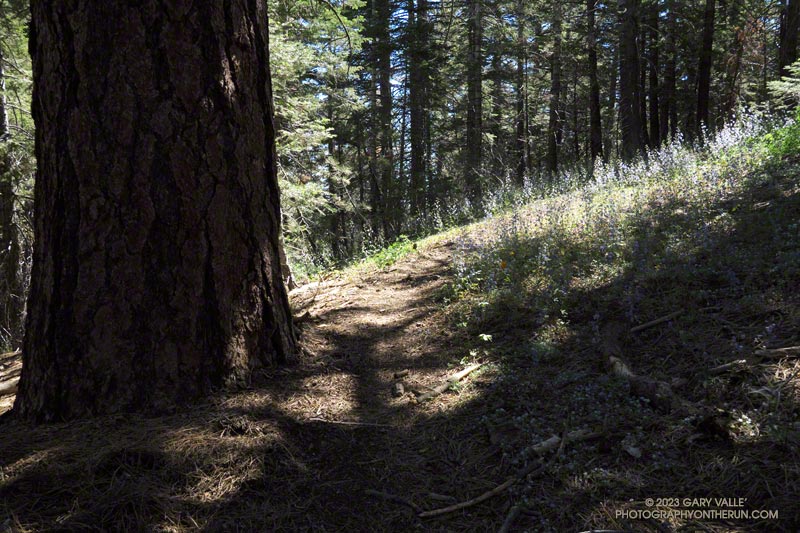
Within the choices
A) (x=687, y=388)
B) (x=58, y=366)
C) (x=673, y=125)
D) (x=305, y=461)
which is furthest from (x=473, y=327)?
(x=673, y=125)

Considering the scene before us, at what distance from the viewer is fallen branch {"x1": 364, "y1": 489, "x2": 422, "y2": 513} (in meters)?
1.87

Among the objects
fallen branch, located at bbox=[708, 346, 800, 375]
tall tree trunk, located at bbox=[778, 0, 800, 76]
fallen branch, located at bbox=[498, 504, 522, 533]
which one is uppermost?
tall tree trunk, located at bbox=[778, 0, 800, 76]

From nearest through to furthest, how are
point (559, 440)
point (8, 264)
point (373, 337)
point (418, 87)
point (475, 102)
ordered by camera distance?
point (559, 440)
point (373, 337)
point (8, 264)
point (418, 87)
point (475, 102)

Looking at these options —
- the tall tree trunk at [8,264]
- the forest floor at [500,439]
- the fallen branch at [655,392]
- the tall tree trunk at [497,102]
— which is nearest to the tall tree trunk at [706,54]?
the tall tree trunk at [497,102]

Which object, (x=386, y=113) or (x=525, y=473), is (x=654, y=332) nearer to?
(x=525, y=473)

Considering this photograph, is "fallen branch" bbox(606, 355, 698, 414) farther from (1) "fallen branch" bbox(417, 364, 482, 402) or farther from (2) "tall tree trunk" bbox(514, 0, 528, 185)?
(2) "tall tree trunk" bbox(514, 0, 528, 185)

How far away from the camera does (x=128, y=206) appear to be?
2.22 metres

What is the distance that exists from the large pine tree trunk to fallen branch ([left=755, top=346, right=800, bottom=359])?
2829 millimetres

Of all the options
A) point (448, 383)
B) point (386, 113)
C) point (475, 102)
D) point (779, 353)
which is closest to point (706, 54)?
point (475, 102)

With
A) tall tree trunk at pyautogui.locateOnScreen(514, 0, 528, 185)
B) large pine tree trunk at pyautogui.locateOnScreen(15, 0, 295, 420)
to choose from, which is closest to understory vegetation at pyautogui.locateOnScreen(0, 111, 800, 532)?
large pine tree trunk at pyautogui.locateOnScreen(15, 0, 295, 420)

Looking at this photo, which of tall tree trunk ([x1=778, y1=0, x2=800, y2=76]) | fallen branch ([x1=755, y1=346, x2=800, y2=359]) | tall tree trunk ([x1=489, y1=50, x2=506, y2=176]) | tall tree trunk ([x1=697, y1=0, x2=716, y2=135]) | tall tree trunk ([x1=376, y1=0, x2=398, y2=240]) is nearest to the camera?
fallen branch ([x1=755, y1=346, x2=800, y2=359])

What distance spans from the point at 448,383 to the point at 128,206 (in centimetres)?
209

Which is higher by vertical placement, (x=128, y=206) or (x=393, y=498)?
(x=128, y=206)

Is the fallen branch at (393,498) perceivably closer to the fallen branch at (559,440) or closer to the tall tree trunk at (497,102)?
the fallen branch at (559,440)
